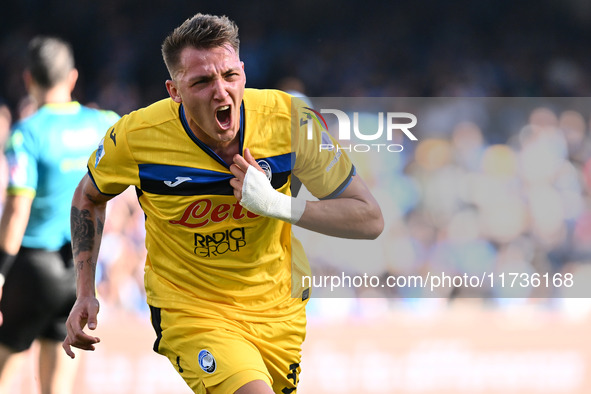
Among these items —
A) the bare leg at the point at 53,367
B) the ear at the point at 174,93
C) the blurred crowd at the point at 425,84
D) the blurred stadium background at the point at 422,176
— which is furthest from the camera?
the blurred crowd at the point at 425,84

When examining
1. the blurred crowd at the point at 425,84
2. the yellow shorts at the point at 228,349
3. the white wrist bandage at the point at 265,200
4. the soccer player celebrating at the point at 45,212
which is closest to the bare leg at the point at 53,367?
the soccer player celebrating at the point at 45,212

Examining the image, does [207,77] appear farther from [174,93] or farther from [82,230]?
[82,230]

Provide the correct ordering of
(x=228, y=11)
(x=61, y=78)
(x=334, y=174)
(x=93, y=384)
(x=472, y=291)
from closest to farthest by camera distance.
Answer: (x=334, y=174), (x=61, y=78), (x=93, y=384), (x=472, y=291), (x=228, y=11)

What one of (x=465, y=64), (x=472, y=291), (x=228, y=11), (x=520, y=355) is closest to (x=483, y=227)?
(x=472, y=291)

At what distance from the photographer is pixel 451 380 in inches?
225

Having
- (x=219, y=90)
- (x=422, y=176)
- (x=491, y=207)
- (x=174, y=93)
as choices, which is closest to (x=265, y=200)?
(x=219, y=90)

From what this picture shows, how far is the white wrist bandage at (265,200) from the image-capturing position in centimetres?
290

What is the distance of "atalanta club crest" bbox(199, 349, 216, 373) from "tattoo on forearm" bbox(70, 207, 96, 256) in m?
0.65

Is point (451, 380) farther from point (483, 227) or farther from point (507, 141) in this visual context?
point (507, 141)

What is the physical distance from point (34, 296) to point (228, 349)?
173 centimetres

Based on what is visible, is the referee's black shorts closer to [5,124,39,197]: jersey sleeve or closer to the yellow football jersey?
[5,124,39,197]: jersey sleeve

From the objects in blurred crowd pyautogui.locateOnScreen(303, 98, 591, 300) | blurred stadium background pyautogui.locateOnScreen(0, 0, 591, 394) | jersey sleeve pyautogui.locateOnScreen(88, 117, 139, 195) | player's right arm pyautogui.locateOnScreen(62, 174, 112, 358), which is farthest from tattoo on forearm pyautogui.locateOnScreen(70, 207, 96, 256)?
blurred crowd pyautogui.locateOnScreen(303, 98, 591, 300)

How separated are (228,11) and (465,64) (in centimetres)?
278

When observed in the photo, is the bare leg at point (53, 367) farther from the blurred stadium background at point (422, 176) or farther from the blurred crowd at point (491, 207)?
the blurred crowd at point (491, 207)
